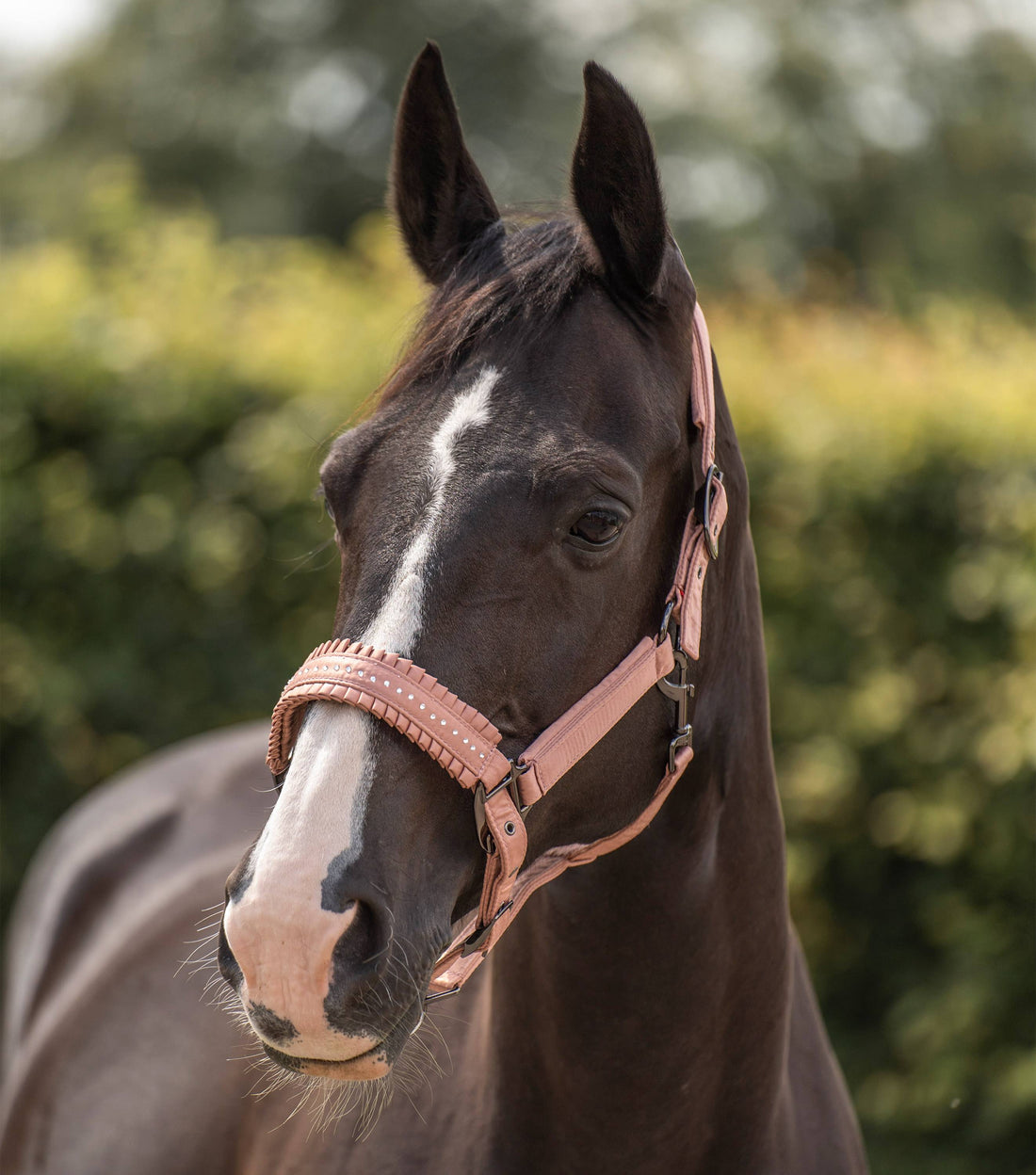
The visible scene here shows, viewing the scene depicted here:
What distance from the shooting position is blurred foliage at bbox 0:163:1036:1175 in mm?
3727

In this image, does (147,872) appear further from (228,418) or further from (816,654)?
(816,654)

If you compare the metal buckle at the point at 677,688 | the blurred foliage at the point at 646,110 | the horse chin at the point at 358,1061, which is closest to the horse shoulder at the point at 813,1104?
the metal buckle at the point at 677,688

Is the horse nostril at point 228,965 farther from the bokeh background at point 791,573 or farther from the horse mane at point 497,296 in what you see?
the bokeh background at point 791,573

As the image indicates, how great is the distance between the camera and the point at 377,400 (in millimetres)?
1556

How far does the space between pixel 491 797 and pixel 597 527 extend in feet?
1.13

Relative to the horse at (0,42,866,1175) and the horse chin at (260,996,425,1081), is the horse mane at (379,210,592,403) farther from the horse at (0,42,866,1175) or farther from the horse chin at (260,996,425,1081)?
the horse chin at (260,996,425,1081)

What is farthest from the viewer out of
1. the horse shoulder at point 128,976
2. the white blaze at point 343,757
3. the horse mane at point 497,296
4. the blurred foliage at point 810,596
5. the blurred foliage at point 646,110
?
the blurred foliage at point 646,110

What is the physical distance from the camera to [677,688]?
1.47m

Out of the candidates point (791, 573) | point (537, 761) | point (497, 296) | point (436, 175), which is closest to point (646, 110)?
point (791, 573)

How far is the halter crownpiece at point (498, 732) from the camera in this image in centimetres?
122

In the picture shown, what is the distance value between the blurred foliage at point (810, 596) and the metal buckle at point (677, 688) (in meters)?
2.41

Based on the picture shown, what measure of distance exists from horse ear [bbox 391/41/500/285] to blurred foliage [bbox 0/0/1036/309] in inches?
756

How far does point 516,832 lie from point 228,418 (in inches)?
144

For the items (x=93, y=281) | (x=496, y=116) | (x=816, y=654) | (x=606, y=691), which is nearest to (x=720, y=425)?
(x=606, y=691)
